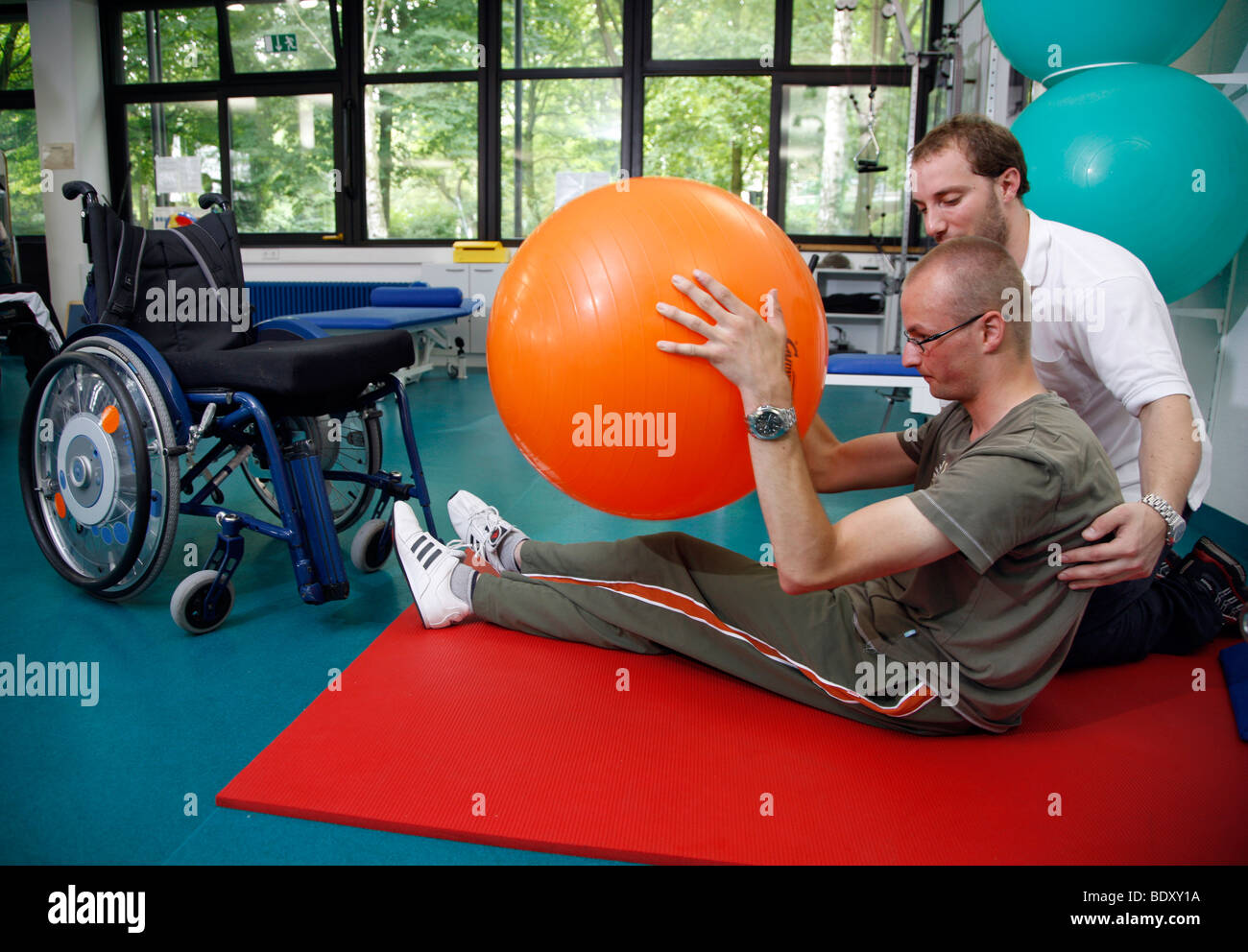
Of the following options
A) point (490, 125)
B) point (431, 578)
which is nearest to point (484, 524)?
point (431, 578)

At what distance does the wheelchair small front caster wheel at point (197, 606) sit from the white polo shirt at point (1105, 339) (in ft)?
6.95

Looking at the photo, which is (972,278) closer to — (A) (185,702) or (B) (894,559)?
(B) (894,559)

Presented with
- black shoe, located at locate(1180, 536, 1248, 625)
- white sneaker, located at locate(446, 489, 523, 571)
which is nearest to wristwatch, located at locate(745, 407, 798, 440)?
white sneaker, located at locate(446, 489, 523, 571)

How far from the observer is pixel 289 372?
7.25ft

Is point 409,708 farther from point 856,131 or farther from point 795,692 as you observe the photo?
point 856,131

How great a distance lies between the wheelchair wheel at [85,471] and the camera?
7.45ft

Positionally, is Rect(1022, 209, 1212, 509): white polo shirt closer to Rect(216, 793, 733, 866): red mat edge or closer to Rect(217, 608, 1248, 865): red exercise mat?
Rect(217, 608, 1248, 865): red exercise mat

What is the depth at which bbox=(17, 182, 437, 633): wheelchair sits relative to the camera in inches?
88.0

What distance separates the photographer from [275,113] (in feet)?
27.6

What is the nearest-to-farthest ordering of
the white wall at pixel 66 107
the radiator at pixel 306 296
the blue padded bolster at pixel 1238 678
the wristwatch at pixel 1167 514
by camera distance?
the wristwatch at pixel 1167 514 < the blue padded bolster at pixel 1238 678 < the radiator at pixel 306 296 < the white wall at pixel 66 107

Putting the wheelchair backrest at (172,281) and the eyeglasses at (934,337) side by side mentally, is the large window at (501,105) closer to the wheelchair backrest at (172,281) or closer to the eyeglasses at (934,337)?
the wheelchair backrest at (172,281)

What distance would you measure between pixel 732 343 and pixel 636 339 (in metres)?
0.15

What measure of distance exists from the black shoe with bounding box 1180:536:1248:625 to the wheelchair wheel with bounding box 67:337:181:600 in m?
2.55

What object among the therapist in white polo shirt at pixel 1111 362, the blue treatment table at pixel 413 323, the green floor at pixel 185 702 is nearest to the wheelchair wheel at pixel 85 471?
the green floor at pixel 185 702
